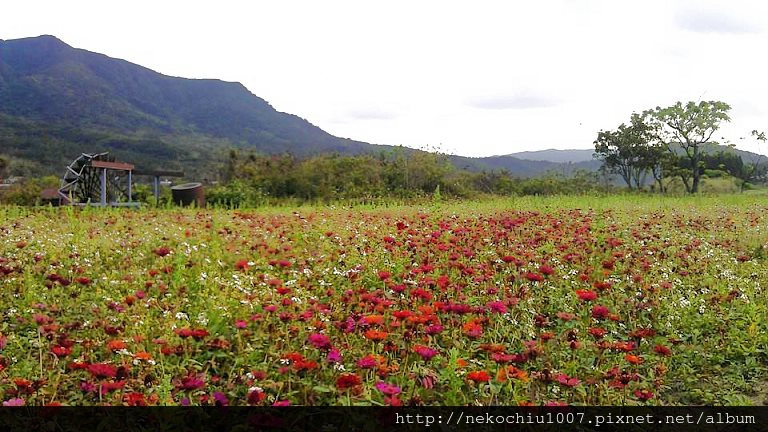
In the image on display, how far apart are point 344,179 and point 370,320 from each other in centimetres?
1371

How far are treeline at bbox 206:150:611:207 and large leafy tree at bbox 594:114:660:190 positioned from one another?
43.4 feet

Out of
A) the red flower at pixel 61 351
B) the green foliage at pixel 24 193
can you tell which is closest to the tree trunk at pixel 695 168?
the green foliage at pixel 24 193

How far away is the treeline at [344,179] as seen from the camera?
46.4 feet

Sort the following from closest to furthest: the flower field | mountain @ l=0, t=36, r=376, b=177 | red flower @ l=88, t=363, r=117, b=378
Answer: red flower @ l=88, t=363, r=117, b=378, the flower field, mountain @ l=0, t=36, r=376, b=177

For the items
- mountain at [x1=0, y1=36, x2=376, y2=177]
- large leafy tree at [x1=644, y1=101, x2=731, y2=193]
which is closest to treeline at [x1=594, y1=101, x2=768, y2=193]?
large leafy tree at [x1=644, y1=101, x2=731, y2=193]

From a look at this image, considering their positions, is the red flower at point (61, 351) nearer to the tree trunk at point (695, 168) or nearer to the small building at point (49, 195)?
the small building at point (49, 195)

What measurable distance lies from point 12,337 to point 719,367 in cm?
338

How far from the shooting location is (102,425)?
1.80m

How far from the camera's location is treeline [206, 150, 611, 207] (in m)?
14.1

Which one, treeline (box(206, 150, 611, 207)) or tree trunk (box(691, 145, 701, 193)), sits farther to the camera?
tree trunk (box(691, 145, 701, 193))

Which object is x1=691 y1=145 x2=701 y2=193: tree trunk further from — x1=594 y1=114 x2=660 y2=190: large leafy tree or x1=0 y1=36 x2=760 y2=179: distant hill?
x1=0 y1=36 x2=760 y2=179: distant hill

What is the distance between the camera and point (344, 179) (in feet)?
51.2

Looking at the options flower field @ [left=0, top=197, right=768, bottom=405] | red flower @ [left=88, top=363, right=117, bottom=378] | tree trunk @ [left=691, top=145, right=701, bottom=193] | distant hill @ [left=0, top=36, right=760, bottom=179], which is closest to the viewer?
red flower @ [left=88, top=363, right=117, bottom=378]

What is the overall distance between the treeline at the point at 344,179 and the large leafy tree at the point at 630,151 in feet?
43.4
